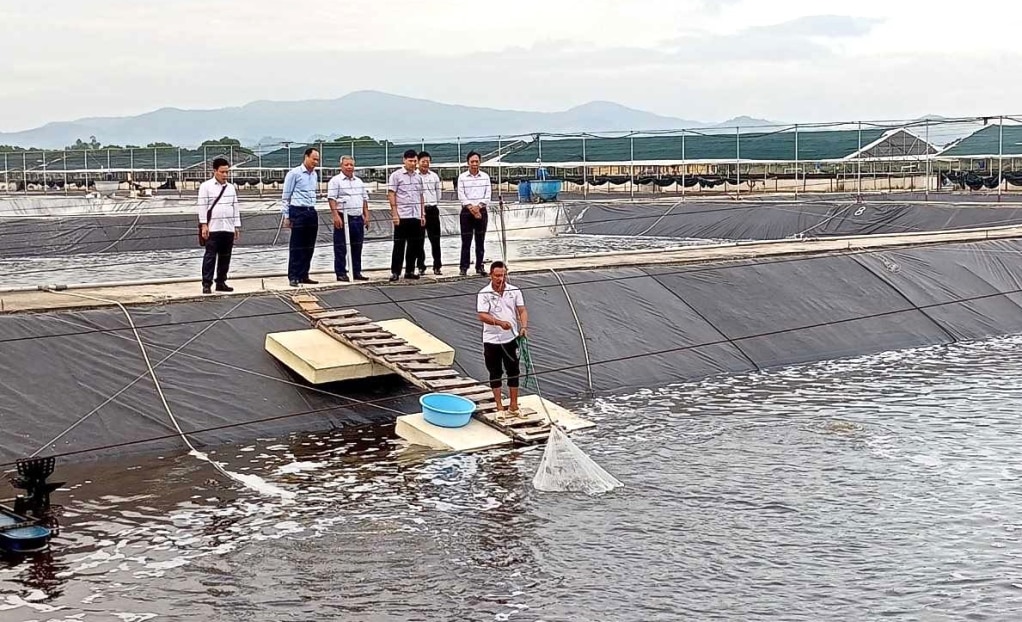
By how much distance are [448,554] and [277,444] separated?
4.74 metres

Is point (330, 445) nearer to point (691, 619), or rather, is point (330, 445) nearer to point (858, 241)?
point (691, 619)

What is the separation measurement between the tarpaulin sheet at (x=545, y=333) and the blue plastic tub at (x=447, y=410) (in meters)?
1.30

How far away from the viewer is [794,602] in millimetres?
9781

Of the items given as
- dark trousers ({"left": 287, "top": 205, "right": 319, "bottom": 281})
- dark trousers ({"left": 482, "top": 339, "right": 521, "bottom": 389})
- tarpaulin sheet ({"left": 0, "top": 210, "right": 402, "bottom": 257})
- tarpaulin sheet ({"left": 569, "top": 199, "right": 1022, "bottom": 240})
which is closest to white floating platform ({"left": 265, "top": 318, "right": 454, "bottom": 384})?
dark trousers ({"left": 482, "top": 339, "right": 521, "bottom": 389})

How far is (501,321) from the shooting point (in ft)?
50.0

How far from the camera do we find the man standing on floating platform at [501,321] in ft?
49.9

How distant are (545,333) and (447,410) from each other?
16.5ft

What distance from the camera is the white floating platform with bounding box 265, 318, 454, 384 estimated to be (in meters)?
16.2

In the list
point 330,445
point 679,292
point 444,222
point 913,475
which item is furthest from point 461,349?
point 444,222

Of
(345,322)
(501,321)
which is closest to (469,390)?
(501,321)

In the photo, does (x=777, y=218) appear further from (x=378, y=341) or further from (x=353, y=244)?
(x=378, y=341)

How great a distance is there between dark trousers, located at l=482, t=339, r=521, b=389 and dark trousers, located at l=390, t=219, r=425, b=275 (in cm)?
460

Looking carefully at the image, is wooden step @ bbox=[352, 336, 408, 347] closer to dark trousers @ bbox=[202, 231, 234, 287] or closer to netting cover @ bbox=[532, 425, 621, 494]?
dark trousers @ bbox=[202, 231, 234, 287]

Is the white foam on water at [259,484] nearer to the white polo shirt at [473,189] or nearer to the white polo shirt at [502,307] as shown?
the white polo shirt at [502,307]
